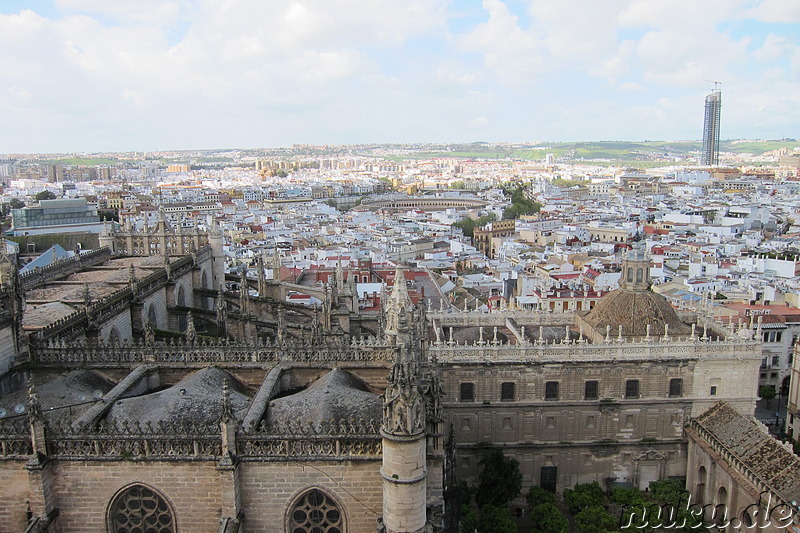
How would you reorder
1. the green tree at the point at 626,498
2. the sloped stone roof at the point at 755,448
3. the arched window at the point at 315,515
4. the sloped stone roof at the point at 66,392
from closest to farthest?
the arched window at the point at 315,515
the sloped stone roof at the point at 66,392
the sloped stone roof at the point at 755,448
the green tree at the point at 626,498

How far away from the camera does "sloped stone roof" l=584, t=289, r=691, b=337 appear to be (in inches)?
1266

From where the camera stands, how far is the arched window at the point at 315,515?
514 inches

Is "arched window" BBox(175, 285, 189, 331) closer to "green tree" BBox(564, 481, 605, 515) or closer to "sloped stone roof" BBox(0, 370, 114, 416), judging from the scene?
"sloped stone roof" BBox(0, 370, 114, 416)

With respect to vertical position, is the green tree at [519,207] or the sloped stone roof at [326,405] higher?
the sloped stone roof at [326,405]

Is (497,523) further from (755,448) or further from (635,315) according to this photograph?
(635,315)

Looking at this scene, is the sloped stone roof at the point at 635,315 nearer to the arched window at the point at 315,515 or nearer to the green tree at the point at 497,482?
the green tree at the point at 497,482

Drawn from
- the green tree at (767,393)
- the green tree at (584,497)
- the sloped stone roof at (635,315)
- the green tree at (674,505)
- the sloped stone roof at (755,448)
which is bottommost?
the green tree at (767,393)

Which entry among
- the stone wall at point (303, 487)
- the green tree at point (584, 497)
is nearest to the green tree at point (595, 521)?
the green tree at point (584, 497)

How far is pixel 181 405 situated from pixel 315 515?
3935 millimetres

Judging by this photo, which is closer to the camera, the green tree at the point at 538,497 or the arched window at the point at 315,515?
the arched window at the point at 315,515

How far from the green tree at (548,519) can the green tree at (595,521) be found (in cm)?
59

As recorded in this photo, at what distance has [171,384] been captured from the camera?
1759 cm

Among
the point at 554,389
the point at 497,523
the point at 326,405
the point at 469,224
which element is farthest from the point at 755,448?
the point at 469,224

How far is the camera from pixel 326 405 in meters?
14.6
